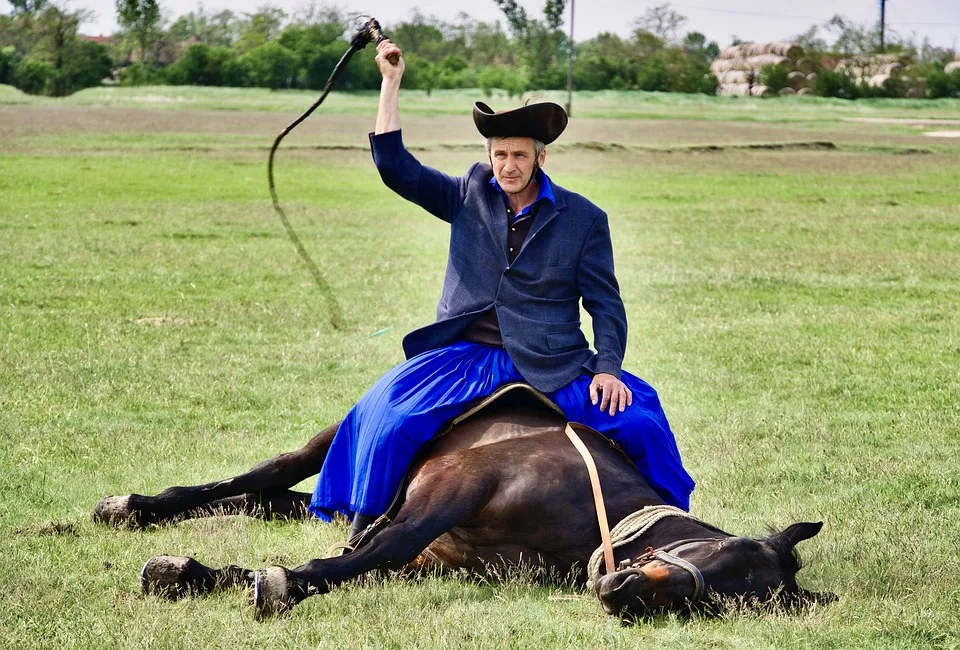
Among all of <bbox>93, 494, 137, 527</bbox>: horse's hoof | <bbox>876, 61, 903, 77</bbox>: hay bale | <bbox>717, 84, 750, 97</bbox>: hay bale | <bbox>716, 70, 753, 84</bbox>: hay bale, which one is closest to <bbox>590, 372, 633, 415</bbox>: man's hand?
<bbox>93, 494, 137, 527</bbox>: horse's hoof

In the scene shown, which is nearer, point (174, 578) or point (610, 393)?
point (174, 578)

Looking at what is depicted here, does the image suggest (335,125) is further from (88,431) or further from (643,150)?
(88,431)

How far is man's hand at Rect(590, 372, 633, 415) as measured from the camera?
5.24 meters

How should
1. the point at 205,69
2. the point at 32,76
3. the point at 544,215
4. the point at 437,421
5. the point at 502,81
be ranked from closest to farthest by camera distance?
the point at 437,421, the point at 544,215, the point at 32,76, the point at 205,69, the point at 502,81

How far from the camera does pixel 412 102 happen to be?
205 feet

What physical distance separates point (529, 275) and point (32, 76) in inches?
1898

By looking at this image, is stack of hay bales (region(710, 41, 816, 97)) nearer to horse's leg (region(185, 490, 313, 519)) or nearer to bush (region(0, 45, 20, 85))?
bush (region(0, 45, 20, 85))

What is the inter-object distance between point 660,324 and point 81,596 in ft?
26.0

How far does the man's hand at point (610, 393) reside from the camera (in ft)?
17.2

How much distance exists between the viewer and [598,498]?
4848 mm

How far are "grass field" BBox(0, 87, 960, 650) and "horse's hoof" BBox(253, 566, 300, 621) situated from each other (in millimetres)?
58

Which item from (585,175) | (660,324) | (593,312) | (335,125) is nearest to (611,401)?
(593,312)

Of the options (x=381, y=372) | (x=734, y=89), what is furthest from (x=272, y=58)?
(x=381, y=372)

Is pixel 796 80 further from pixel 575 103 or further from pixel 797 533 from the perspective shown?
pixel 797 533
